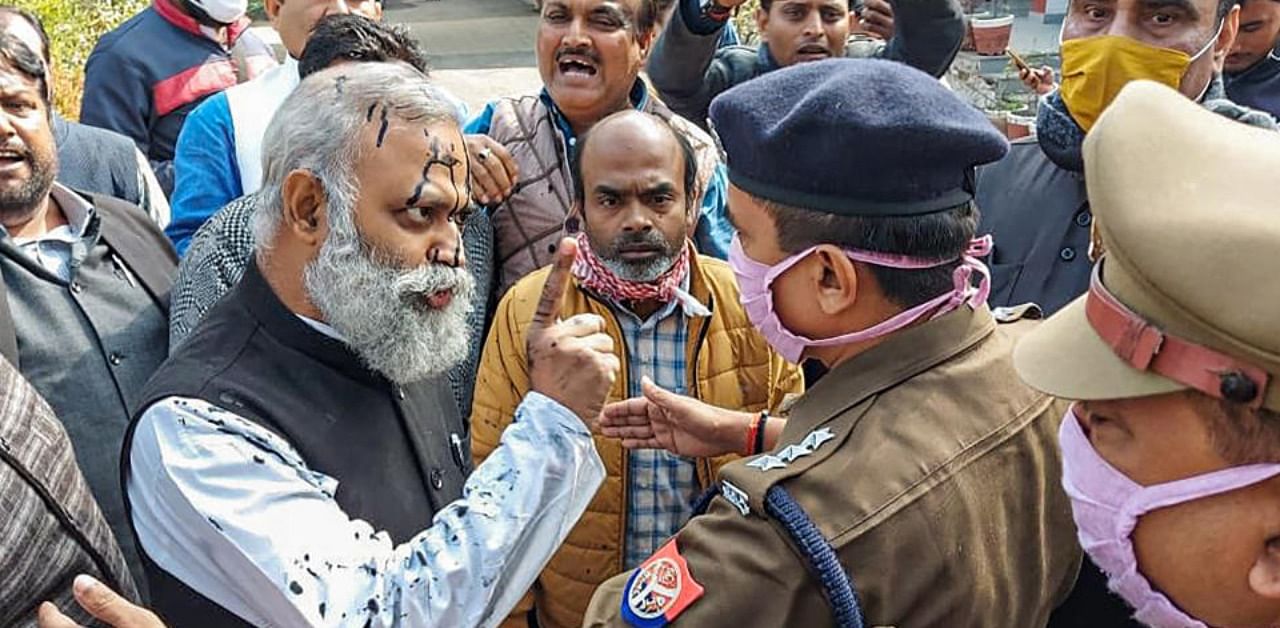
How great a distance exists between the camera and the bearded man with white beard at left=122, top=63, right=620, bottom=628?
6.37 feet

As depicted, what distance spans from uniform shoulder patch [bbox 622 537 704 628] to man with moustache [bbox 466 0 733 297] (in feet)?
5.82

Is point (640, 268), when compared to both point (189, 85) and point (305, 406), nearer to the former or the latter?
point (305, 406)

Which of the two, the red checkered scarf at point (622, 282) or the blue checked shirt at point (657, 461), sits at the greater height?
the red checkered scarf at point (622, 282)

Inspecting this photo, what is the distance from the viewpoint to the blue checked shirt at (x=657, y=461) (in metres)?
2.92

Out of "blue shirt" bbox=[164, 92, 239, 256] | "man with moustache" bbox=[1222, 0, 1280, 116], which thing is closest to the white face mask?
"blue shirt" bbox=[164, 92, 239, 256]

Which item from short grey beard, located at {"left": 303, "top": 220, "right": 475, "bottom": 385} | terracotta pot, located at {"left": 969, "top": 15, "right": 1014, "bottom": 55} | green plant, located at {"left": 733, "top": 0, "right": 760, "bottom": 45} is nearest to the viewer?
short grey beard, located at {"left": 303, "top": 220, "right": 475, "bottom": 385}

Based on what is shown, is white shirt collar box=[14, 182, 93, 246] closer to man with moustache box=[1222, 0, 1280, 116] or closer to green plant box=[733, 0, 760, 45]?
man with moustache box=[1222, 0, 1280, 116]

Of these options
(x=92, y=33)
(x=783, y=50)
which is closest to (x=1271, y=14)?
(x=783, y=50)

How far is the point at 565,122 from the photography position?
11.8 feet

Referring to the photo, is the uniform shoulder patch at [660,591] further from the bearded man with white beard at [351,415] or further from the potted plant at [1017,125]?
the potted plant at [1017,125]

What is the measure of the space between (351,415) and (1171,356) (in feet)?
4.93

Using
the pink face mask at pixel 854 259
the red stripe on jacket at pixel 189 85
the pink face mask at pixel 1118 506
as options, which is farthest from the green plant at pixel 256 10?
the pink face mask at pixel 1118 506

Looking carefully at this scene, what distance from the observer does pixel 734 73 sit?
466 cm

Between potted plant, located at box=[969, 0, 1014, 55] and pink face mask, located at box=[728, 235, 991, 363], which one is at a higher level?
pink face mask, located at box=[728, 235, 991, 363]
